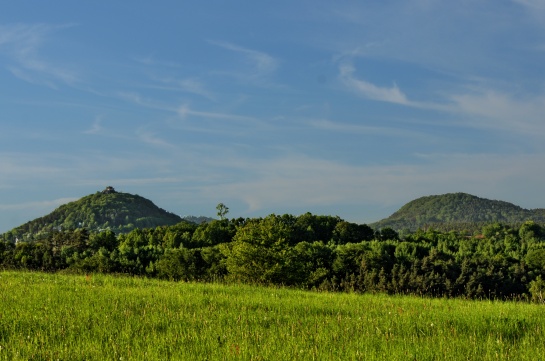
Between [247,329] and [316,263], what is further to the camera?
[316,263]

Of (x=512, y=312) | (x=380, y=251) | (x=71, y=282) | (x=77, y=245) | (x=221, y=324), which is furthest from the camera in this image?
(x=77, y=245)

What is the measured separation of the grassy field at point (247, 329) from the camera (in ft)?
26.8

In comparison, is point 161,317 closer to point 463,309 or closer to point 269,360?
point 269,360

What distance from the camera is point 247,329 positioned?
32.6ft

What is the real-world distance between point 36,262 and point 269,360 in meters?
82.3

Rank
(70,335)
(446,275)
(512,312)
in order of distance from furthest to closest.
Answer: (446,275) < (512,312) < (70,335)

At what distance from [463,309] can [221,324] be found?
6.95 meters

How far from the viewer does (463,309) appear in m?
13.8

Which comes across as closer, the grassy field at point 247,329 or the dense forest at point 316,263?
the grassy field at point 247,329

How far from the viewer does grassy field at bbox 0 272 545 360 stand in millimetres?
8180

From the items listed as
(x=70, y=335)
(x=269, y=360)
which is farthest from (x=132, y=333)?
(x=269, y=360)

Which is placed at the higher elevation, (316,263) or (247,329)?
(247,329)

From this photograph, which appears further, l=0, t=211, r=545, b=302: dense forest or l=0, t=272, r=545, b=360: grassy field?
l=0, t=211, r=545, b=302: dense forest

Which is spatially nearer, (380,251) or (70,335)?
(70,335)
